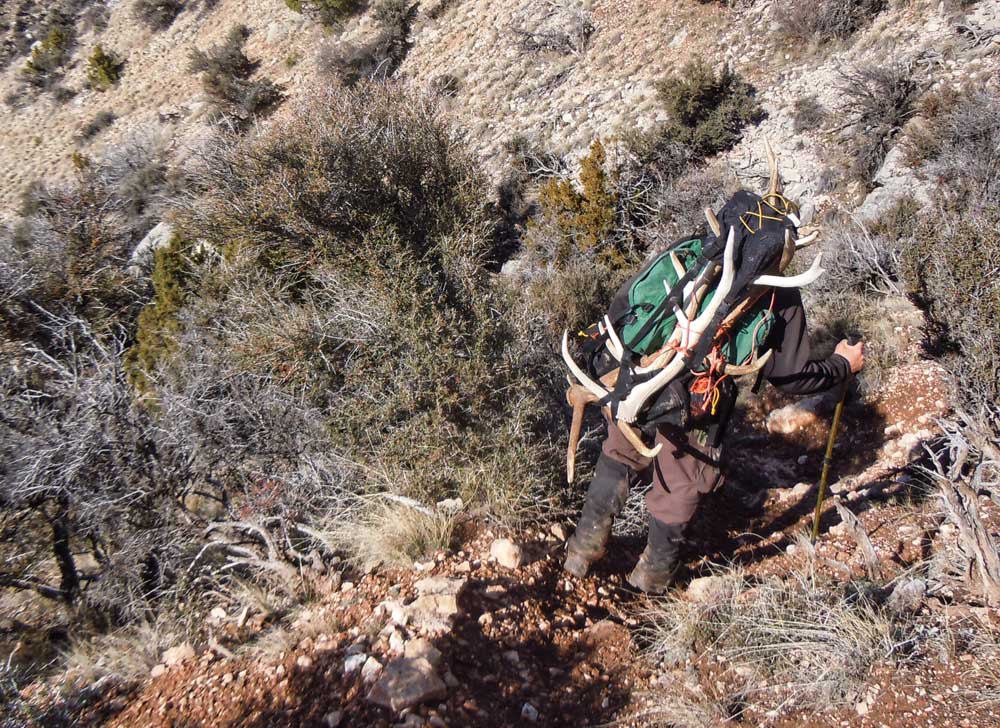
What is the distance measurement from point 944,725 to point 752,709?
0.57m

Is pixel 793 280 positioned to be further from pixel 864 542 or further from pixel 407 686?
pixel 407 686

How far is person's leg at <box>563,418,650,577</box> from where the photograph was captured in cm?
305

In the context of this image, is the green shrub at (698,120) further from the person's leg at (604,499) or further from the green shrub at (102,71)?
the green shrub at (102,71)

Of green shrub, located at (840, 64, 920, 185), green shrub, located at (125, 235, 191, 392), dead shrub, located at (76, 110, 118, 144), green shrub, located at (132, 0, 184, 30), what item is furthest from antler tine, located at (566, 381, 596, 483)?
green shrub, located at (132, 0, 184, 30)

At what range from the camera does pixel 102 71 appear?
25641 millimetres

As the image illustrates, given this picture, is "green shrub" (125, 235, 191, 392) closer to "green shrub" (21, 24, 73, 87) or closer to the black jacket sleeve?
the black jacket sleeve

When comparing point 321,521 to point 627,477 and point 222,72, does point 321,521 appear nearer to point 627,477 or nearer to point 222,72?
point 627,477

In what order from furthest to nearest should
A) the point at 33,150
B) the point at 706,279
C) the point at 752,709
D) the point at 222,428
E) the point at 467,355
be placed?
the point at 33,150 < the point at 222,428 < the point at 467,355 < the point at 706,279 < the point at 752,709

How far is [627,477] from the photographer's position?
310cm

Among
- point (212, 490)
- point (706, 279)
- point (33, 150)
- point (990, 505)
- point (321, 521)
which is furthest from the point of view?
point (33, 150)

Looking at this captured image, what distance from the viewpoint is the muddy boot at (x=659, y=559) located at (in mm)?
2939

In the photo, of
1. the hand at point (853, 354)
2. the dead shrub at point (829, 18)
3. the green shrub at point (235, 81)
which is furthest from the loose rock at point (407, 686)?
the green shrub at point (235, 81)

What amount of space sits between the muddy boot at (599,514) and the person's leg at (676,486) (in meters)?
0.17

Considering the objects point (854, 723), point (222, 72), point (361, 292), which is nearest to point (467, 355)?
point (361, 292)
